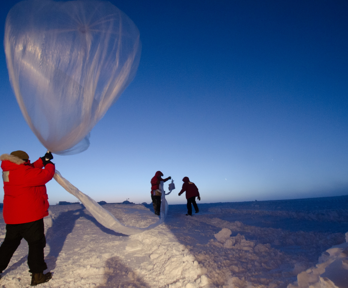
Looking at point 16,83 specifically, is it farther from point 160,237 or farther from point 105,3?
point 160,237

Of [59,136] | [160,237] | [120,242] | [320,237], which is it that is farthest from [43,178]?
[320,237]

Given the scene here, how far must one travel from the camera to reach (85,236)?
406 centimetres

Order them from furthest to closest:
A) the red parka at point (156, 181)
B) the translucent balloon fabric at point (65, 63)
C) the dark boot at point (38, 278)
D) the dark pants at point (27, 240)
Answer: the red parka at point (156, 181) → the translucent balloon fabric at point (65, 63) → the dark pants at point (27, 240) → the dark boot at point (38, 278)

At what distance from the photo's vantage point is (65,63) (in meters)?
2.99

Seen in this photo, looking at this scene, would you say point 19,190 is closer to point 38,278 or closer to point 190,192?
point 38,278

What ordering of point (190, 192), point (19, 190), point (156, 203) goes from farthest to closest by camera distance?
point (190, 192)
point (156, 203)
point (19, 190)

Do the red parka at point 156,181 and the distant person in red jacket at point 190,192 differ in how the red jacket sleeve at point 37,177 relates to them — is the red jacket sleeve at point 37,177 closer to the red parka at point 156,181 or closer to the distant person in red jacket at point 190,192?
the red parka at point 156,181

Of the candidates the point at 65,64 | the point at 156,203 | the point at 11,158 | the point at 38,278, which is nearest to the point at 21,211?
the point at 11,158

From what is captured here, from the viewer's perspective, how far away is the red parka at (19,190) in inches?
94.5

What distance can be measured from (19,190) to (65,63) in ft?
6.06

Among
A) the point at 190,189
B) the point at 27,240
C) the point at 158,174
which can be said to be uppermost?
the point at 158,174

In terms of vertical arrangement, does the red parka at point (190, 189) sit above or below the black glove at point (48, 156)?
below

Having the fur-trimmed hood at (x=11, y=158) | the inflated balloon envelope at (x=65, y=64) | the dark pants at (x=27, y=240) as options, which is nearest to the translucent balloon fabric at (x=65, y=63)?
the inflated balloon envelope at (x=65, y=64)

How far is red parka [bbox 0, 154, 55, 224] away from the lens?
2400 millimetres
